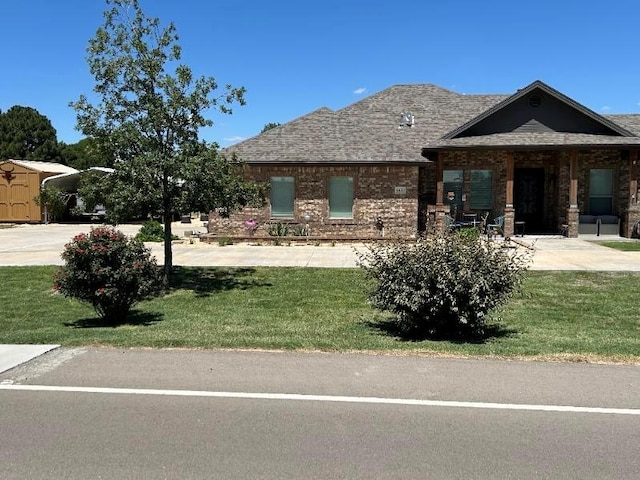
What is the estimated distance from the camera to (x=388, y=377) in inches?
258

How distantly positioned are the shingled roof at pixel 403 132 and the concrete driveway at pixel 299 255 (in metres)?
3.76

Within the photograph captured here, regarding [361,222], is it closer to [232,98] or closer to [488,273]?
[232,98]

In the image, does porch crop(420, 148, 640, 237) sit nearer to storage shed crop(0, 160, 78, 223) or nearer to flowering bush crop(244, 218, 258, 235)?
flowering bush crop(244, 218, 258, 235)

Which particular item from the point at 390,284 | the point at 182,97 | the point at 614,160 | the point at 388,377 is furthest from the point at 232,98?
the point at 614,160

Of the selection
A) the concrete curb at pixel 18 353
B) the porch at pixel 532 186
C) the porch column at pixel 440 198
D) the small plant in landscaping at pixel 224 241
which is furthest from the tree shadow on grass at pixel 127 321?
the porch at pixel 532 186

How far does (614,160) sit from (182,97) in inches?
745

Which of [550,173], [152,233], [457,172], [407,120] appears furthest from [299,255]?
[550,173]

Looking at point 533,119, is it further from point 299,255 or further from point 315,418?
point 315,418

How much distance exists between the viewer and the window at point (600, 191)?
81.5ft

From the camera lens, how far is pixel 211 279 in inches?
580

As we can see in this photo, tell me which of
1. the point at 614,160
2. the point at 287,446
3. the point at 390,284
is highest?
the point at 614,160

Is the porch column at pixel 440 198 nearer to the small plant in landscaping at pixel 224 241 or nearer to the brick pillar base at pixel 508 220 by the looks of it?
the brick pillar base at pixel 508 220

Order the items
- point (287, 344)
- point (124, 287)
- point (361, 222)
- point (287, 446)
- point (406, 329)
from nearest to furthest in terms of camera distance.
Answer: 1. point (287, 446)
2. point (287, 344)
3. point (406, 329)
4. point (124, 287)
5. point (361, 222)

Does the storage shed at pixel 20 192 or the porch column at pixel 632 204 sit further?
the storage shed at pixel 20 192
